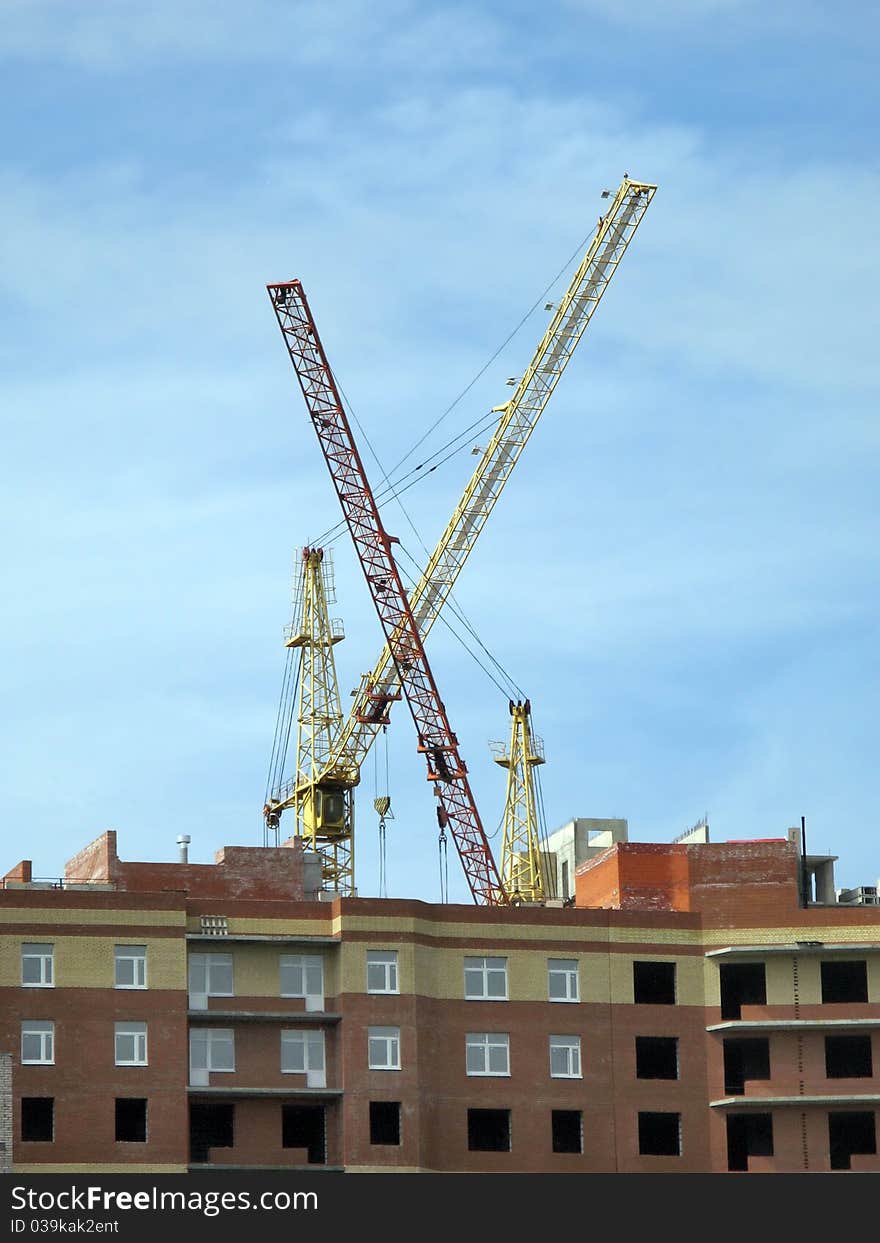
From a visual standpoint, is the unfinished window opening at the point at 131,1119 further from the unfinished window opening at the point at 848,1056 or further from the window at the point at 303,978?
the unfinished window opening at the point at 848,1056

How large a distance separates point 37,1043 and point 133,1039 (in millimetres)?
3820

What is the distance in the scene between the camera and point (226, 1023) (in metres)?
118

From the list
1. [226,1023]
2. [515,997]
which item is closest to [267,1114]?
[226,1023]

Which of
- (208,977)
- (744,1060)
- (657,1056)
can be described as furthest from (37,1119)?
(744,1060)

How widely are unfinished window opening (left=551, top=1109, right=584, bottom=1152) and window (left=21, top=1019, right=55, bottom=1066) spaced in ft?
67.6

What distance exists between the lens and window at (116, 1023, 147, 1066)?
11550 centimetres

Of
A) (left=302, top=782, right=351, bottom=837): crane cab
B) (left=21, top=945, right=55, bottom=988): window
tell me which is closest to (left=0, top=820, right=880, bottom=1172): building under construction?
(left=21, top=945, right=55, bottom=988): window

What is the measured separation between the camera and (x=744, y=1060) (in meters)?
122

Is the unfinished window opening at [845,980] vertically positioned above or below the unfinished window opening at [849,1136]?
above

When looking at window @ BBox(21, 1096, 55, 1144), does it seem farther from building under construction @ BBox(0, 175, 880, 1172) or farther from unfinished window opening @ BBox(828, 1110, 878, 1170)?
unfinished window opening @ BBox(828, 1110, 878, 1170)

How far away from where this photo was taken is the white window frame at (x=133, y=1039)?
116 metres

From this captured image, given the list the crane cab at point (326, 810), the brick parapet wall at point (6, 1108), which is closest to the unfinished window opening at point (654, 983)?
the brick parapet wall at point (6, 1108)

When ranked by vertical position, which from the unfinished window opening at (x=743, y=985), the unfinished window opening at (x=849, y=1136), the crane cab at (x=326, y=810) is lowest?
the unfinished window opening at (x=849, y=1136)

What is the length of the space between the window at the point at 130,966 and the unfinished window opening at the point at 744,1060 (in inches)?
971
